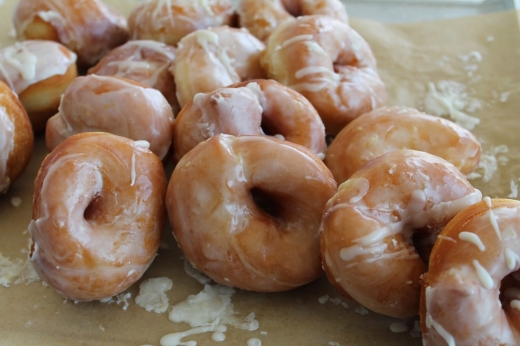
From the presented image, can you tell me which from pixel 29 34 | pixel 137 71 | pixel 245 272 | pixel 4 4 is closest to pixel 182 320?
pixel 245 272

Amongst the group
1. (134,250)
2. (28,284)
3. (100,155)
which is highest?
(100,155)

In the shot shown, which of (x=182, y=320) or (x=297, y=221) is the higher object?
(x=297, y=221)

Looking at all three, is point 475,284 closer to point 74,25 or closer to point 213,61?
point 213,61

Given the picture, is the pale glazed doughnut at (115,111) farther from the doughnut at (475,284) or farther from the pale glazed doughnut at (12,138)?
A: the doughnut at (475,284)

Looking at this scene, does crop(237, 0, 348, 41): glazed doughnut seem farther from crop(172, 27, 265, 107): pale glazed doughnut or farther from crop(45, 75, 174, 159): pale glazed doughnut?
crop(45, 75, 174, 159): pale glazed doughnut

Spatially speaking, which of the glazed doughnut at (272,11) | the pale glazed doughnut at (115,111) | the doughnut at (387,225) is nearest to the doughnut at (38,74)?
the pale glazed doughnut at (115,111)

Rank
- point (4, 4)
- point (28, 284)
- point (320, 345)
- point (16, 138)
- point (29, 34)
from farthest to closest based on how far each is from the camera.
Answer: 1. point (4, 4)
2. point (29, 34)
3. point (16, 138)
4. point (28, 284)
5. point (320, 345)

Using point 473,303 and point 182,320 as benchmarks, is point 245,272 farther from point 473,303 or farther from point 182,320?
point 473,303

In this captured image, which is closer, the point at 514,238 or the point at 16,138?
the point at 514,238
